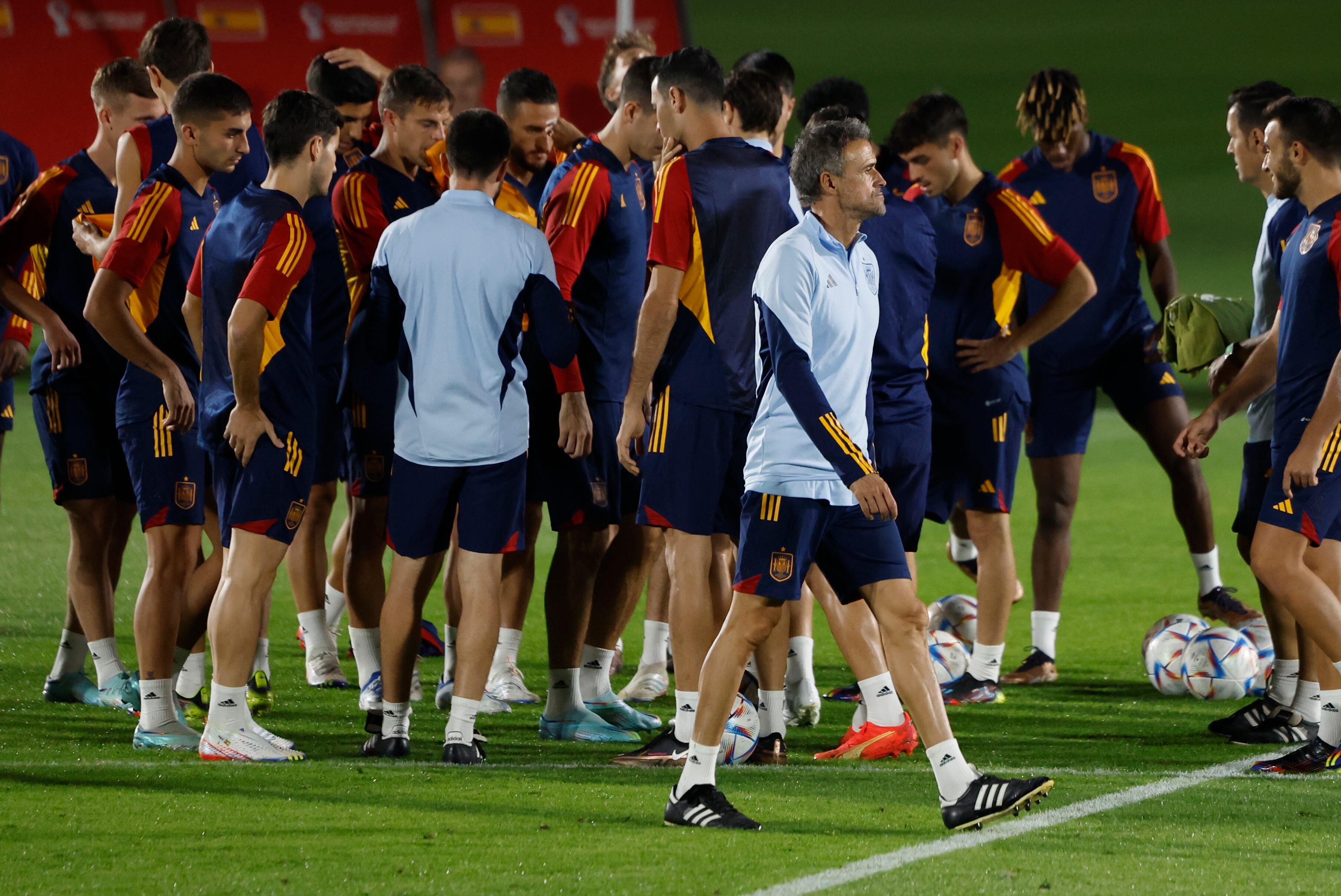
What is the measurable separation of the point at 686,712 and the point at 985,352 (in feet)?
7.72

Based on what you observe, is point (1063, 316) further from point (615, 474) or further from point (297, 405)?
point (297, 405)

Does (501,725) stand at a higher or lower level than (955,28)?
lower

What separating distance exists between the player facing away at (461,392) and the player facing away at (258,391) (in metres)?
0.29

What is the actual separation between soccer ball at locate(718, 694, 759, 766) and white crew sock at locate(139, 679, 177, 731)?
1.93 m

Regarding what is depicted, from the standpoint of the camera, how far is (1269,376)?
19.1 feet

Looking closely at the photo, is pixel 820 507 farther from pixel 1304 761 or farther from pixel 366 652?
pixel 366 652

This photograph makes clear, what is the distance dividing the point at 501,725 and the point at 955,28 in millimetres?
35637

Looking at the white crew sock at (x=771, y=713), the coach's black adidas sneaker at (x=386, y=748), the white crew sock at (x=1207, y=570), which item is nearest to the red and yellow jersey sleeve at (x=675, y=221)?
the white crew sock at (x=771, y=713)

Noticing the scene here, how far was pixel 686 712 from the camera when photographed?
538 cm

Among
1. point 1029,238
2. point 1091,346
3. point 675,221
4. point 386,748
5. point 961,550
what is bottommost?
point 386,748

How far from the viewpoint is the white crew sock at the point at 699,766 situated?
4.52 meters

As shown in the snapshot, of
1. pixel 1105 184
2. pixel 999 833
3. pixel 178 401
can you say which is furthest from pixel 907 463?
pixel 1105 184

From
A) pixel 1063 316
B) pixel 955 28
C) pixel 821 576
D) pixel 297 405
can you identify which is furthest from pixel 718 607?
pixel 955 28

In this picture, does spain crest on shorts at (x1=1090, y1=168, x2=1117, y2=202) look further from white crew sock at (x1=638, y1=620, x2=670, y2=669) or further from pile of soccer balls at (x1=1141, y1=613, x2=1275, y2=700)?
white crew sock at (x1=638, y1=620, x2=670, y2=669)
